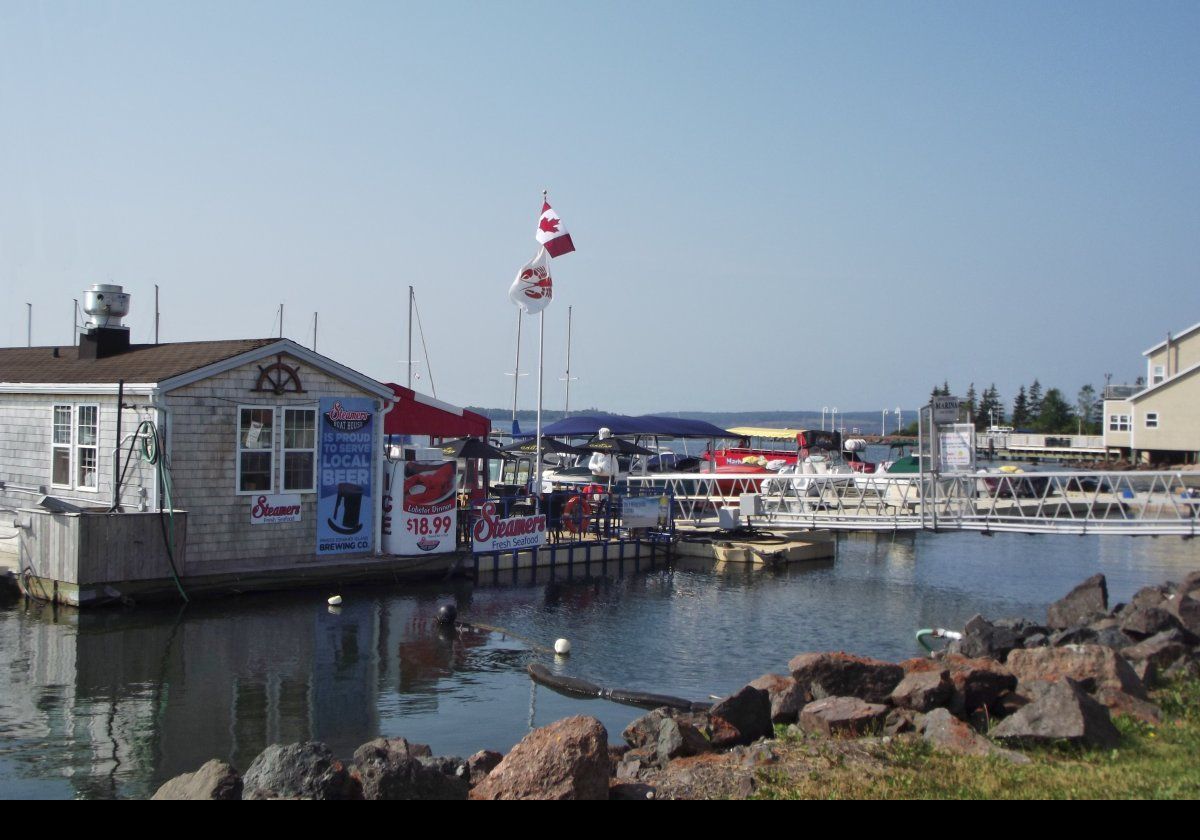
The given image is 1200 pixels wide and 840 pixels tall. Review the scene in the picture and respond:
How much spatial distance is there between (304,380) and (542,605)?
6863mm

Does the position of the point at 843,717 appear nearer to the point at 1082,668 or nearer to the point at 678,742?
the point at 678,742

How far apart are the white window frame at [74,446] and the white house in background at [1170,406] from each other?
57957 millimetres

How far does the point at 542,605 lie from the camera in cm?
2336

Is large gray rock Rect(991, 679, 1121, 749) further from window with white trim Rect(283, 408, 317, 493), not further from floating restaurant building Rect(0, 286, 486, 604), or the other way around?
window with white trim Rect(283, 408, 317, 493)

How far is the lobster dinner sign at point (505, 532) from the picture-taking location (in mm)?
26047

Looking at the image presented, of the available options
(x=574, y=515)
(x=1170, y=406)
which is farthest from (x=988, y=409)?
(x=574, y=515)

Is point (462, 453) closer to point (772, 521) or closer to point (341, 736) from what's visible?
point (772, 521)

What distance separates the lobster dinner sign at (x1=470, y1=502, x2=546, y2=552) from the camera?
1025 inches

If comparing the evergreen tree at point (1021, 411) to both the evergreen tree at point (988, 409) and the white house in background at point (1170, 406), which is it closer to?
the evergreen tree at point (988, 409)

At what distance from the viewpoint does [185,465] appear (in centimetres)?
2058

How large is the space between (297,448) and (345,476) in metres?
1.33

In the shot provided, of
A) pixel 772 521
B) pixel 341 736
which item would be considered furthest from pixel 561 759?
pixel 772 521

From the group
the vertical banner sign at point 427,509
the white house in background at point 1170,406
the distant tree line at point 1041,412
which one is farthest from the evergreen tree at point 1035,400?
the vertical banner sign at point 427,509
